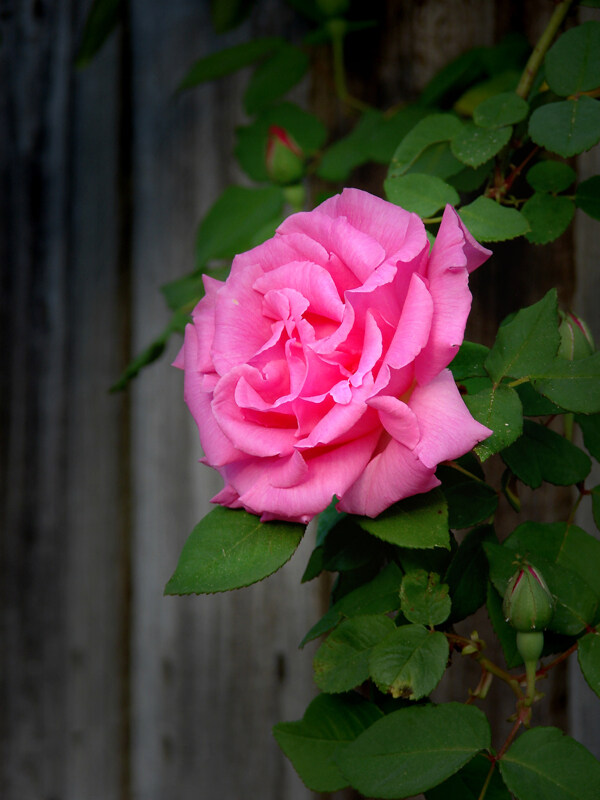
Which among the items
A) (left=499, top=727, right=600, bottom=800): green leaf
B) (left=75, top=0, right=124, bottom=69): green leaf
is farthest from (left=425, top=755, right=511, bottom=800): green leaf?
(left=75, top=0, right=124, bottom=69): green leaf

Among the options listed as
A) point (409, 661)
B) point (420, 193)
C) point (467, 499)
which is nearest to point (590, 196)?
point (420, 193)

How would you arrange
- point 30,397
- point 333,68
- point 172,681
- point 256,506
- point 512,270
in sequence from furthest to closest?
1. point 30,397
2. point 172,681
3. point 333,68
4. point 512,270
5. point 256,506

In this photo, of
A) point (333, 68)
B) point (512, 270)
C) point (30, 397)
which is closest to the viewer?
point (512, 270)

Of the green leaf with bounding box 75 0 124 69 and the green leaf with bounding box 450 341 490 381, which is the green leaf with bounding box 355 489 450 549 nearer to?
the green leaf with bounding box 450 341 490 381

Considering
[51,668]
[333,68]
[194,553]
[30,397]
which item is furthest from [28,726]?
[333,68]

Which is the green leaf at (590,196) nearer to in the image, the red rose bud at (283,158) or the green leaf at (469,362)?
the green leaf at (469,362)

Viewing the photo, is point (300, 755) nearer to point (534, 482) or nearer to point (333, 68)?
point (534, 482)

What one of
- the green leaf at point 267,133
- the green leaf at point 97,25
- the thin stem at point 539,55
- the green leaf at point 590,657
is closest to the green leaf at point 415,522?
the green leaf at point 590,657
